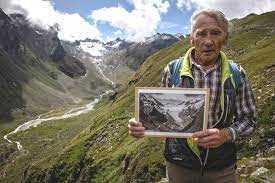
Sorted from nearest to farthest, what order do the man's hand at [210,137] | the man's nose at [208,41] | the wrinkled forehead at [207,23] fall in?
the man's hand at [210,137]
the man's nose at [208,41]
the wrinkled forehead at [207,23]

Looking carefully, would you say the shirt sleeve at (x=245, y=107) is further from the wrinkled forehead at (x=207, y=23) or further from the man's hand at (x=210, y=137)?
the wrinkled forehead at (x=207, y=23)

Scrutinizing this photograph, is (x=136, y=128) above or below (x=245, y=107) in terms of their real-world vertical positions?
below

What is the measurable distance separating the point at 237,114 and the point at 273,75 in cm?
3556

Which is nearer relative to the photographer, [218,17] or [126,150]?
[218,17]

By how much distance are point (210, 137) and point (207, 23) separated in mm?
2032

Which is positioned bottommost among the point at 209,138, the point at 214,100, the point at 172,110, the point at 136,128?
the point at 209,138

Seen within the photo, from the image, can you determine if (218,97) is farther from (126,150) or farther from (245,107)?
(126,150)

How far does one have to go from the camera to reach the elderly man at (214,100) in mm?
8922

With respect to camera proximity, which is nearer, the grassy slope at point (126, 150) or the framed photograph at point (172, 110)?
the framed photograph at point (172, 110)

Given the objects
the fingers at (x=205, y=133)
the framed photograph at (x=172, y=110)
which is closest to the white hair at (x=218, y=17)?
the framed photograph at (x=172, y=110)

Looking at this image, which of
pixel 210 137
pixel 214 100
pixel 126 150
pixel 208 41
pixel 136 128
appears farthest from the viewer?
pixel 126 150

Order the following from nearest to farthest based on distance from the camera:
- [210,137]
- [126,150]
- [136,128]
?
[210,137] < [136,128] < [126,150]

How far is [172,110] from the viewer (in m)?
8.94

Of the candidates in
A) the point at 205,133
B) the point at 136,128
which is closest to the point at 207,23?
the point at 205,133
